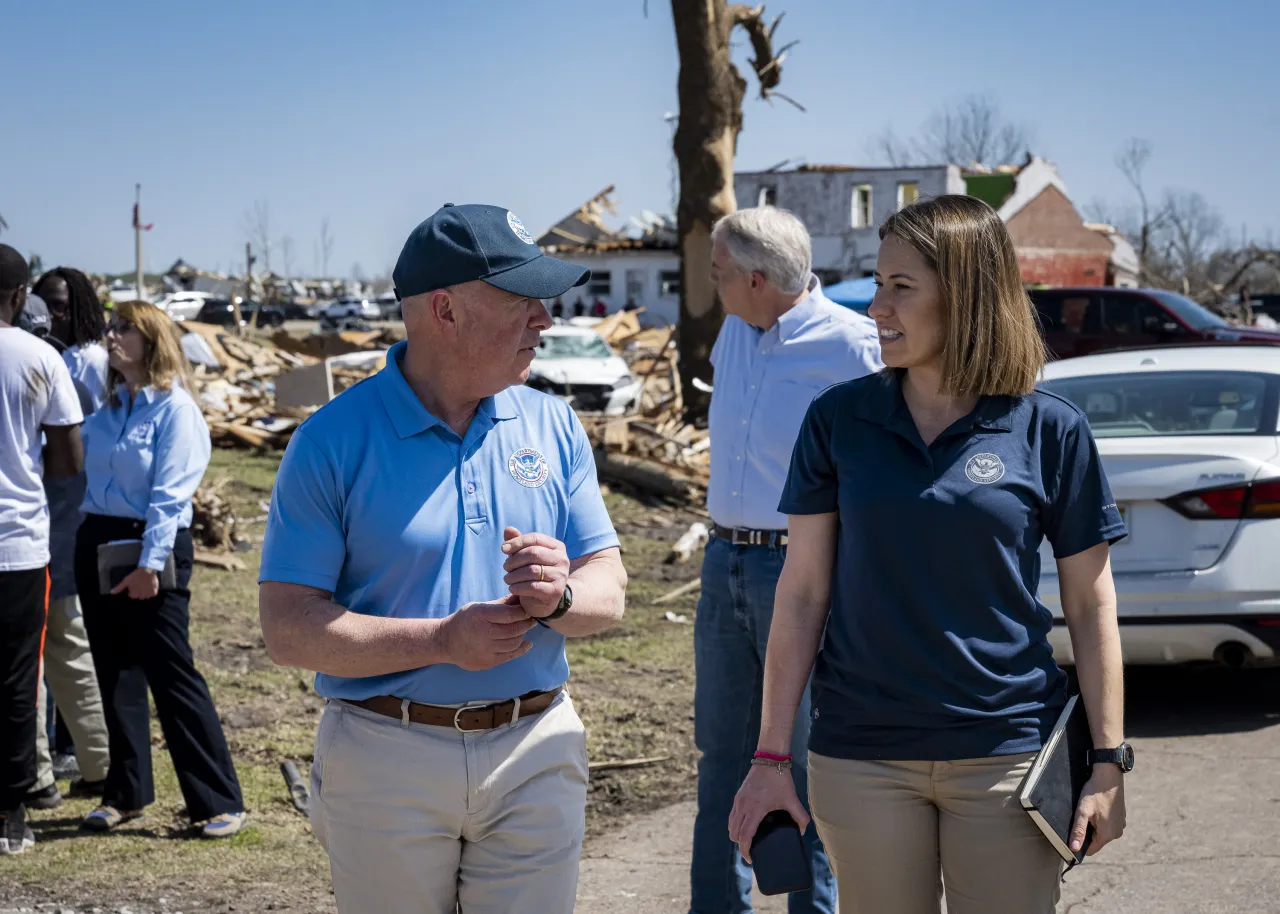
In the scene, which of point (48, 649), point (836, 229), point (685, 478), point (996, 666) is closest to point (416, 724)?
point (996, 666)

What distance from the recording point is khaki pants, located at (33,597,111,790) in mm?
5918

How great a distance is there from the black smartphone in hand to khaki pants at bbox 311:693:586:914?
408mm

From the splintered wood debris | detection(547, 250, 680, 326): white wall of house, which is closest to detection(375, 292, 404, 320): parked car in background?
detection(547, 250, 680, 326): white wall of house

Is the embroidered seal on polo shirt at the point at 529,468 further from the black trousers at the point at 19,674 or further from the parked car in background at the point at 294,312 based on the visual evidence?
the parked car in background at the point at 294,312

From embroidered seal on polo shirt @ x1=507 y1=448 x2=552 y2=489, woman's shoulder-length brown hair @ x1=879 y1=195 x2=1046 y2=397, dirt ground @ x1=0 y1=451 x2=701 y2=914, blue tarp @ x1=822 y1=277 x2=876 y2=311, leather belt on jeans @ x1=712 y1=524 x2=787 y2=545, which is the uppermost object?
woman's shoulder-length brown hair @ x1=879 y1=195 x2=1046 y2=397

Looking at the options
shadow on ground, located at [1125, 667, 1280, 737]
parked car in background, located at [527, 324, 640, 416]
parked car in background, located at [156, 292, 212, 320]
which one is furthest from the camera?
parked car in background, located at [156, 292, 212, 320]

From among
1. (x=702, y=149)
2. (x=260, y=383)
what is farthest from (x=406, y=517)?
(x=260, y=383)

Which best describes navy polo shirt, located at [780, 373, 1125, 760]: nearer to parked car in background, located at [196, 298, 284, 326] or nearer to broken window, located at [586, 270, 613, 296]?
parked car in background, located at [196, 298, 284, 326]

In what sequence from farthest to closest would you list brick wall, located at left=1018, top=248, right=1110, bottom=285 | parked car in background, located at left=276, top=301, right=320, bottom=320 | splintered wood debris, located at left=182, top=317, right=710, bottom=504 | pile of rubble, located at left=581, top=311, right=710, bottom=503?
parked car in background, located at left=276, top=301, right=320, bottom=320, brick wall, located at left=1018, top=248, right=1110, bottom=285, splintered wood debris, located at left=182, top=317, right=710, bottom=504, pile of rubble, located at left=581, top=311, right=710, bottom=503

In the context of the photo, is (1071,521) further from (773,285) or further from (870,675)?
(773,285)

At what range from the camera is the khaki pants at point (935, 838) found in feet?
8.82

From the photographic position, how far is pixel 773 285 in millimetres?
4340

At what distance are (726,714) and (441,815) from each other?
169 cm

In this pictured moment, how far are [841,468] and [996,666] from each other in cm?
51
